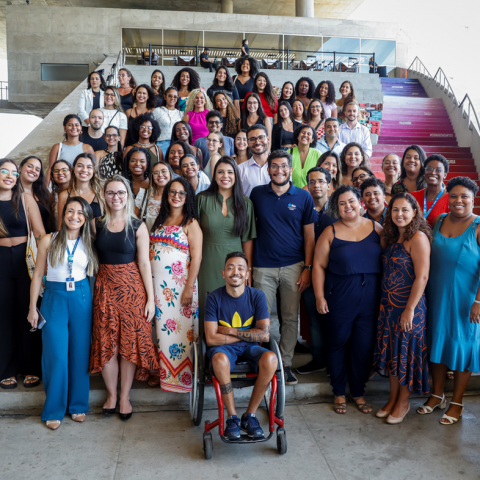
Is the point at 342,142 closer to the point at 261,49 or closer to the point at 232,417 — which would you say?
the point at 232,417

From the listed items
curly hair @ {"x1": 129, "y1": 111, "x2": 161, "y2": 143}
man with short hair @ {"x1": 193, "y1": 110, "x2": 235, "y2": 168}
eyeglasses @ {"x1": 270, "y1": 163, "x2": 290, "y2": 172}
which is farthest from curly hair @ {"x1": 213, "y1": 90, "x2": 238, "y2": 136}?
eyeglasses @ {"x1": 270, "y1": 163, "x2": 290, "y2": 172}

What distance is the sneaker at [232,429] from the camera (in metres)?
2.86

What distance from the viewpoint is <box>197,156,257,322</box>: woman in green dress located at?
3672mm

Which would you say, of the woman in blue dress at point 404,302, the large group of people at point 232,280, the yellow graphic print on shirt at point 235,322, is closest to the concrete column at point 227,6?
the large group of people at point 232,280

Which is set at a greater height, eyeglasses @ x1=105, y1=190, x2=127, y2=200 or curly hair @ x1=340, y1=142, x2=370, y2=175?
curly hair @ x1=340, y1=142, x2=370, y2=175

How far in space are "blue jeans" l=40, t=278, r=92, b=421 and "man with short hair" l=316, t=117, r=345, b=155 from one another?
3.34 metres

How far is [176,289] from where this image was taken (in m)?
3.55

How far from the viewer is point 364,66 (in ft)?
55.1

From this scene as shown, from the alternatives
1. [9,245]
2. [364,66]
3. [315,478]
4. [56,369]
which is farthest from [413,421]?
[364,66]

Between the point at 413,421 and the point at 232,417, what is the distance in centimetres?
146

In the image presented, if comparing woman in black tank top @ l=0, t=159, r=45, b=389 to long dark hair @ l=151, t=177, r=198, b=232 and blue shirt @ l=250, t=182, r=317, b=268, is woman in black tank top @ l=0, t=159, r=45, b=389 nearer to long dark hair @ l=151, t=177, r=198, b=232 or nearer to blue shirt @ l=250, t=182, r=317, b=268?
long dark hair @ l=151, t=177, r=198, b=232

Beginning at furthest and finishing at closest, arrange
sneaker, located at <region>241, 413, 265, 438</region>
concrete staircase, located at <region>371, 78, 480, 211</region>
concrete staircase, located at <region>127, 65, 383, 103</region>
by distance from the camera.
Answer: concrete staircase, located at <region>127, 65, 383, 103</region>, concrete staircase, located at <region>371, 78, 480, 211</region>, sneaker, located at <region>241, 413, 265, 438</region>

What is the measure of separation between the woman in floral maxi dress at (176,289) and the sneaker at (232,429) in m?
0.72

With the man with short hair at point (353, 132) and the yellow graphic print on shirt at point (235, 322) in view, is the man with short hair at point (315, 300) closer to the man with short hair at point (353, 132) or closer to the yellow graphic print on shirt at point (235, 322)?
the yellow graphic print on shirt at point (235, 322)
